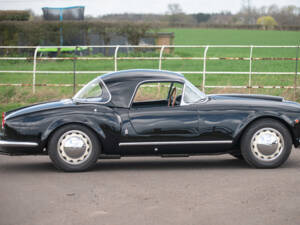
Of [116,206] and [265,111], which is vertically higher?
[265,111]

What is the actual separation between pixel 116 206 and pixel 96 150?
197 cm

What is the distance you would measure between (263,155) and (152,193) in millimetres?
2204

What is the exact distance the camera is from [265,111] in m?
8.09

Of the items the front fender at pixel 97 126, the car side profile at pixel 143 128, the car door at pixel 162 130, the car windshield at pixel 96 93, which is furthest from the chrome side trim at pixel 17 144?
the car door at pixel 162 130

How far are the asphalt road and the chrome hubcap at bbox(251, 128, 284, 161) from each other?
0.81 ft

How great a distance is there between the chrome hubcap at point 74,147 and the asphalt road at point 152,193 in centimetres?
23

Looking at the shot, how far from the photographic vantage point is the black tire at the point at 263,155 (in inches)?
316

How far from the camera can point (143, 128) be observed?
26.1ft

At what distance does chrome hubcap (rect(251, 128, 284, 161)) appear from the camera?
8039 millimetres

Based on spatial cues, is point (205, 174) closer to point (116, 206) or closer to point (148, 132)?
point (148, 132)

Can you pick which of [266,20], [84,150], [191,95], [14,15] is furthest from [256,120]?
[266,20]

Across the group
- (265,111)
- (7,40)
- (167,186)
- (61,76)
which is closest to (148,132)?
(167,186)

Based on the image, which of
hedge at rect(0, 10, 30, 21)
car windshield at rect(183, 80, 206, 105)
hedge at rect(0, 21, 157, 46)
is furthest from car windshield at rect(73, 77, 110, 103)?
hedge at rect(0, 10, 30, 21)

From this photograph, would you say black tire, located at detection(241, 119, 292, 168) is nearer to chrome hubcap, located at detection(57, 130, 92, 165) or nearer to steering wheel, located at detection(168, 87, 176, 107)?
steering wheel, located at detection(168, 87, 176, 107)
